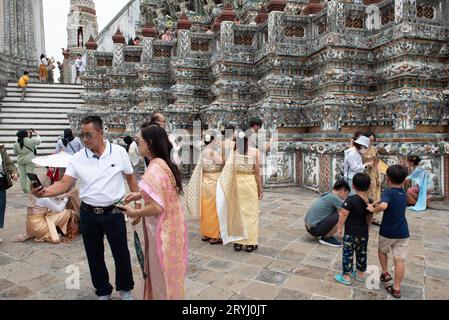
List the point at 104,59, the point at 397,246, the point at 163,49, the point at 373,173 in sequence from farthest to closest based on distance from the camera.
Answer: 1. the point at 104,59
2. the point at 163,49
3. the point at 373,173
4. the point at 397,246

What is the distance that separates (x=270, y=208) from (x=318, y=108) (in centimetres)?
285

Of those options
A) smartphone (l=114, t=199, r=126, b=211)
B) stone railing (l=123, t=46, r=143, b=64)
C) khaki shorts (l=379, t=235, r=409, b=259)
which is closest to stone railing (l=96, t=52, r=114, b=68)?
stone railing (l=123, t=46, r=143, b=64)

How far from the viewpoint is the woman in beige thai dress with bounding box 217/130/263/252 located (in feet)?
15.6

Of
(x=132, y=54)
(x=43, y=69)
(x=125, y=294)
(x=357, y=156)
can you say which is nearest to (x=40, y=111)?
(x=132, y=54)

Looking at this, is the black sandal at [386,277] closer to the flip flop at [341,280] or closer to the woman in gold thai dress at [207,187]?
the flip flop at [341,280]

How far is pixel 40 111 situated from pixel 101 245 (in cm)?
1570

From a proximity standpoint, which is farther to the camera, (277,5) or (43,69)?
(43,69)

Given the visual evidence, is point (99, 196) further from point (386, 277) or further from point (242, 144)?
point (386, 277)

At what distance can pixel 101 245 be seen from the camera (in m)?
3.21

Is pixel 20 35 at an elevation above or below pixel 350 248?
above

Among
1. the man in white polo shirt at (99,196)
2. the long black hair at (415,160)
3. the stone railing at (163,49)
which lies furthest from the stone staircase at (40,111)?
the long black hair at (415,160)

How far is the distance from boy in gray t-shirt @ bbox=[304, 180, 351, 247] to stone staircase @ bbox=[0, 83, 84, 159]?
1286 cm

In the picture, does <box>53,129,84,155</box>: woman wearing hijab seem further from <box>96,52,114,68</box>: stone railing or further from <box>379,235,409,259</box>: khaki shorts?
<box>96,52,114,68</box>: stone railing
